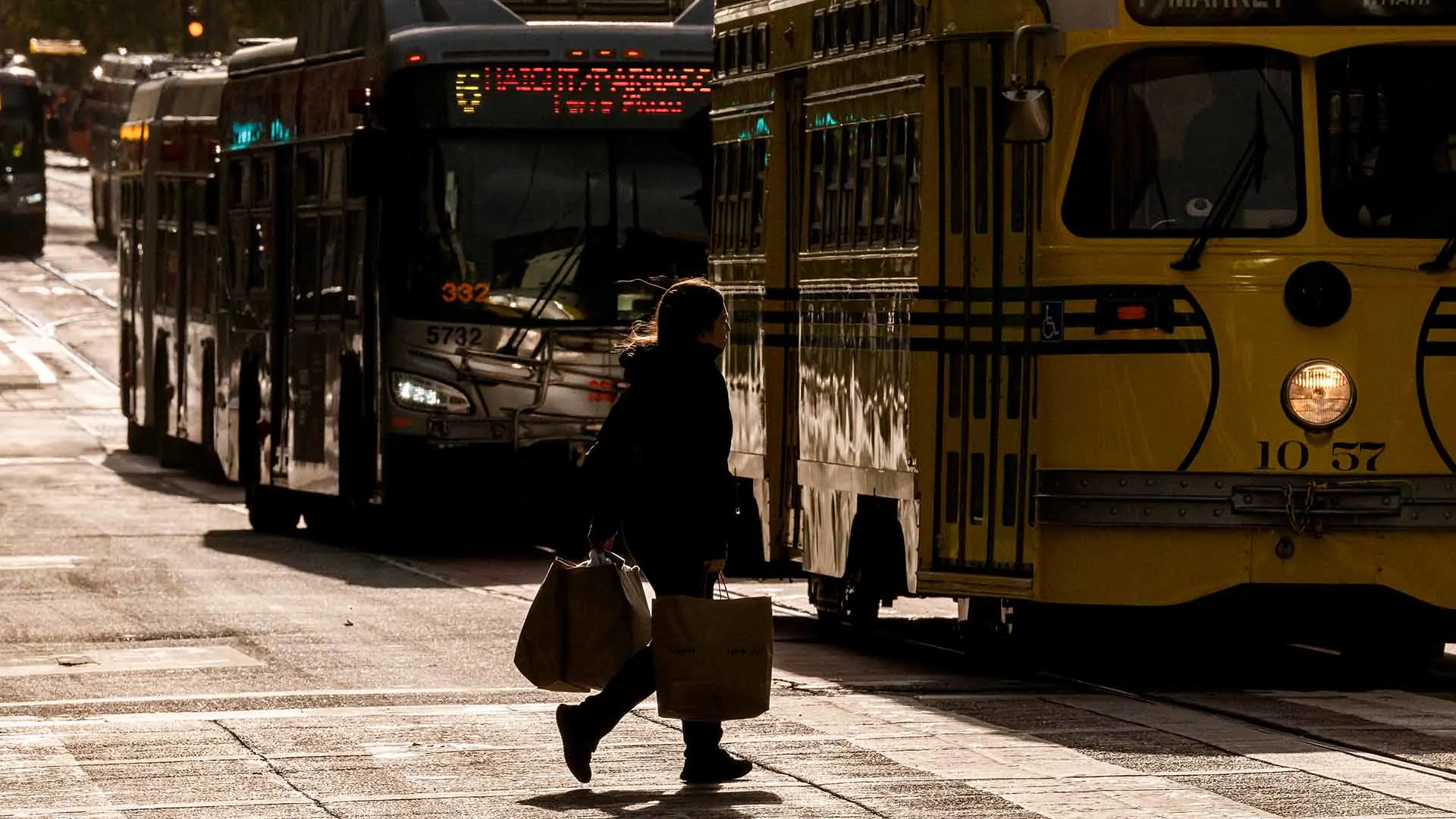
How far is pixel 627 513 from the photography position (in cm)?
1039

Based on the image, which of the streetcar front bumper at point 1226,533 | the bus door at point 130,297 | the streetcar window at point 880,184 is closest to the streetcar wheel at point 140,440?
the bus door at point 130,297

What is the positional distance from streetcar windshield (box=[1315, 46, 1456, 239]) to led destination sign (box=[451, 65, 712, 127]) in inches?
346

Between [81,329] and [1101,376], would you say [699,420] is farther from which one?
[81,329]

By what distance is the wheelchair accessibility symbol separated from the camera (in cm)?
1309

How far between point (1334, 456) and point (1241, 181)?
3.52ft

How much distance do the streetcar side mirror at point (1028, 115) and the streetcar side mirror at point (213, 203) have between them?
1495cm

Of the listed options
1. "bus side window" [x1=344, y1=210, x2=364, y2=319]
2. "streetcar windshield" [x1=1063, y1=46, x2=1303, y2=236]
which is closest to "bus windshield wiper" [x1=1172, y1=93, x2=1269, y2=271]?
"streetcar windshield" [x1=1063, y1=46, x2=1303, y2=236]

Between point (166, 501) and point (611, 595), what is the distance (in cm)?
1885

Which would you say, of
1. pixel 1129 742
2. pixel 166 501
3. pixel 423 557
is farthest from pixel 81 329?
pixel 1129 742

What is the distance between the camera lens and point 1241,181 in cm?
1308

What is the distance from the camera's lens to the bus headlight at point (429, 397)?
846 inches

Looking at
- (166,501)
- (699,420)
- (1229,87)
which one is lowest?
(166,501)

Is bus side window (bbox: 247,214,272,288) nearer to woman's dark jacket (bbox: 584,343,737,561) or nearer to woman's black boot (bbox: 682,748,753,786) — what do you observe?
woman's dark jacket (bbox: 584,343,737,561)

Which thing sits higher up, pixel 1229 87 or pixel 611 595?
pixel 1229 87
